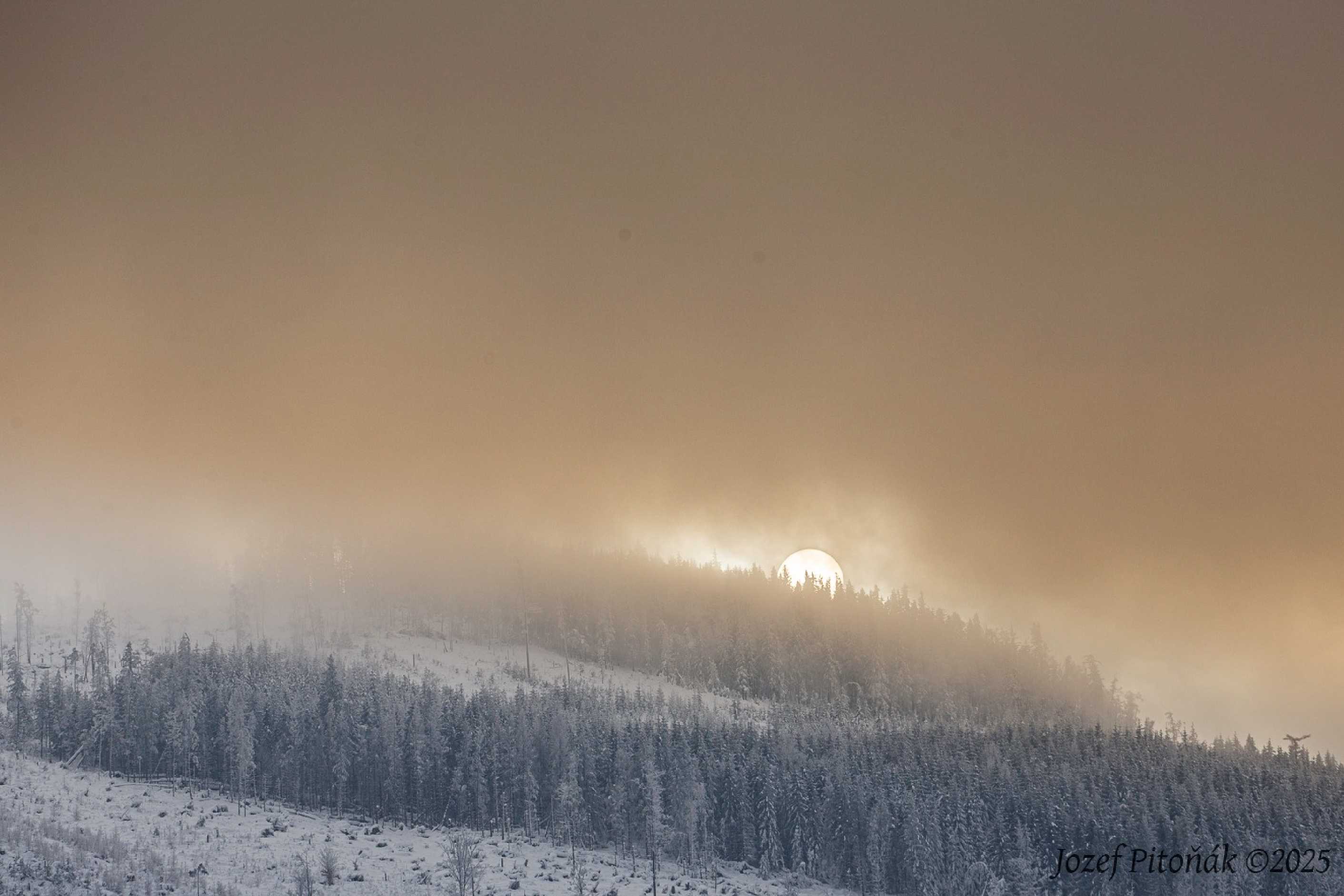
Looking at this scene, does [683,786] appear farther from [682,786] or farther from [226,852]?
[226,852]

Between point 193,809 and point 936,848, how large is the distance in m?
75.7

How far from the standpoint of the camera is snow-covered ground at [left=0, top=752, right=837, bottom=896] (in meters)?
68.2

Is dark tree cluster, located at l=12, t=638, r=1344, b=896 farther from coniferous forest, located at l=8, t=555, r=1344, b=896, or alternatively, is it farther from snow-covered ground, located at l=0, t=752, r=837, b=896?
snow-covered ground, located at l=0, t=752, r=837, b=896

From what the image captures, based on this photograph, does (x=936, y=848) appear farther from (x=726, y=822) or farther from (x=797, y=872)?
(x=726, y=822)

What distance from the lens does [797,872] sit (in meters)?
120

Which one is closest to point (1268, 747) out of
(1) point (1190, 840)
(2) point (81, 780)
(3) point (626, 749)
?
(1) point (1190, 840)


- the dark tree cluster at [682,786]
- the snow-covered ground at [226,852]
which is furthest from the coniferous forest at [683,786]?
the snow-covered ground at [226,852]

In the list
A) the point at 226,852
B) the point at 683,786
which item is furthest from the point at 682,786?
the point at 226,852

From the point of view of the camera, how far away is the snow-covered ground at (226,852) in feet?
224

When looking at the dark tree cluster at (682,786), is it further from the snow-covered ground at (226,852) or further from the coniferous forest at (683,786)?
the snow-covered ground at (226,852)

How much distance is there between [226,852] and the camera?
85125mm

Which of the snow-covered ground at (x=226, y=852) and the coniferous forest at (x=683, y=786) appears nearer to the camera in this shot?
the snow-covered ground at (x=226, y=852)

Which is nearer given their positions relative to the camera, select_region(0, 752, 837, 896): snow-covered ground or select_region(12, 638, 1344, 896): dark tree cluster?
select_region(0, 752, 837, 896): snow-covered ground

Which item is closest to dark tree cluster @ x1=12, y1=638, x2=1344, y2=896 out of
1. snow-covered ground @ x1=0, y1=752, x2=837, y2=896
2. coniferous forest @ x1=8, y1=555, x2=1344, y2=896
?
coniferous forest @ x1=8, y1=555, x2=1344, y2=896
